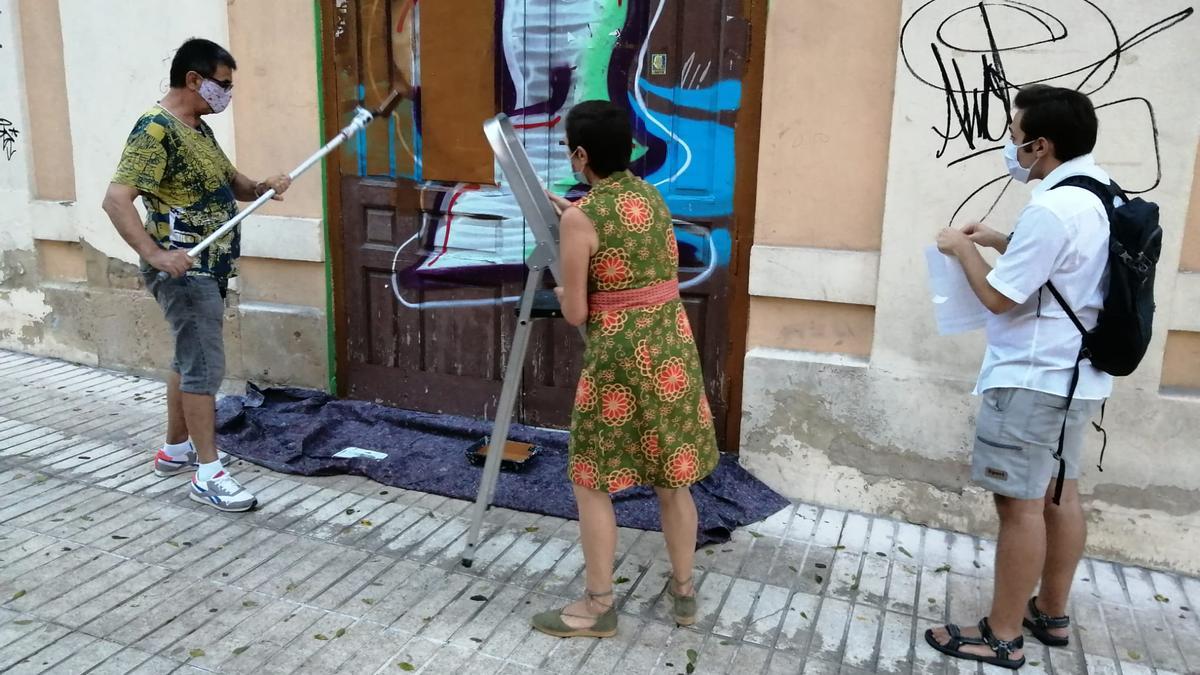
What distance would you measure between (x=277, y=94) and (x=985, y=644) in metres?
4.30

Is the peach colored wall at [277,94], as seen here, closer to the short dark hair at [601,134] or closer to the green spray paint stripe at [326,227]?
the green spray paint stripe at [326,227]

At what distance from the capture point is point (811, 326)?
165 inches

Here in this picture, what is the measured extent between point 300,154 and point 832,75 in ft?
9.42

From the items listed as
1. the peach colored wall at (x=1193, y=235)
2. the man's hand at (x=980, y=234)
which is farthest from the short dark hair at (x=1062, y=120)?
the peach colored wall at (x=1193, y=235)

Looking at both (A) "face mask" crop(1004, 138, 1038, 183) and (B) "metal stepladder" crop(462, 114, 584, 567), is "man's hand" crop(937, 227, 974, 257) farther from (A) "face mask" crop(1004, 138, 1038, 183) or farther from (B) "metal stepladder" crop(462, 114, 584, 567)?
(B) "metal stepladder" crop(462, 114, 584, 567)

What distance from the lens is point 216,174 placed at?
4.02m

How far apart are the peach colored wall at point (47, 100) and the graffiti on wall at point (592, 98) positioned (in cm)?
239

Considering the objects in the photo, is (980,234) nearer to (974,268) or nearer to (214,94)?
(974,268)

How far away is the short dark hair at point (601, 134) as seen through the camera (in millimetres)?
2863

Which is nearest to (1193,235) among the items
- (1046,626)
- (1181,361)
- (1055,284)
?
(1181,361)

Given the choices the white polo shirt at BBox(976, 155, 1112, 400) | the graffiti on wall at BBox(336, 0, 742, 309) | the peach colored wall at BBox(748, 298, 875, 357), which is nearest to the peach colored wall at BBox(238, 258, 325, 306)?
the graffiti on wall at BBox(336, 0, 742, 309)

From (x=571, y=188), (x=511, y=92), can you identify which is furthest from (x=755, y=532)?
(x=511, y=92)

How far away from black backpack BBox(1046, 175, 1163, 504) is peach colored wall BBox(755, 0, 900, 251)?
48.2 inches

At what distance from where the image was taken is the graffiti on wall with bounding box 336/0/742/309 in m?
4.30
